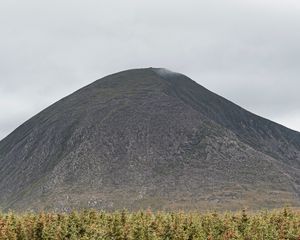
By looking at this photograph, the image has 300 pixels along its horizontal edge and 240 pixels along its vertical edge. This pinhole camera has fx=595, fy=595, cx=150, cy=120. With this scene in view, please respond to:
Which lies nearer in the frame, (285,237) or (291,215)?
(285,237)

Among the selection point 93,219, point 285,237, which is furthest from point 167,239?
point 285,237

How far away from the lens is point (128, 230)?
55.0 metres

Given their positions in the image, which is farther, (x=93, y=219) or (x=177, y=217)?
(x=177, y=217)

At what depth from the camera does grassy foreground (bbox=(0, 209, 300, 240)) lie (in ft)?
175

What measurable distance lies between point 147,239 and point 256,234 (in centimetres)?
1102

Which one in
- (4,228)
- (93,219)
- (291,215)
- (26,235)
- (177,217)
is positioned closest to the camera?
(4,228)

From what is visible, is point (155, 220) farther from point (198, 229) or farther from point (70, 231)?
point (70, 231)

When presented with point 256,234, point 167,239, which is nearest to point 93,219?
point 167,239

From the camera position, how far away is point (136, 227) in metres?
56.8

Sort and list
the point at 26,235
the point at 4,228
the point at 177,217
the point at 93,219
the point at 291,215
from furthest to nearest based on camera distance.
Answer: the point at 291,215 < the point at 177,217 < the point at 93,219 < the point at 26,235 < the point at 4,228

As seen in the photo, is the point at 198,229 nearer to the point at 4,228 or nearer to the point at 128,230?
the point at 128,230

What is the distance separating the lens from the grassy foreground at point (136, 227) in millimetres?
53312

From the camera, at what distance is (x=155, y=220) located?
60.3 metres

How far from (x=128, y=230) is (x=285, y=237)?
49.4ft
